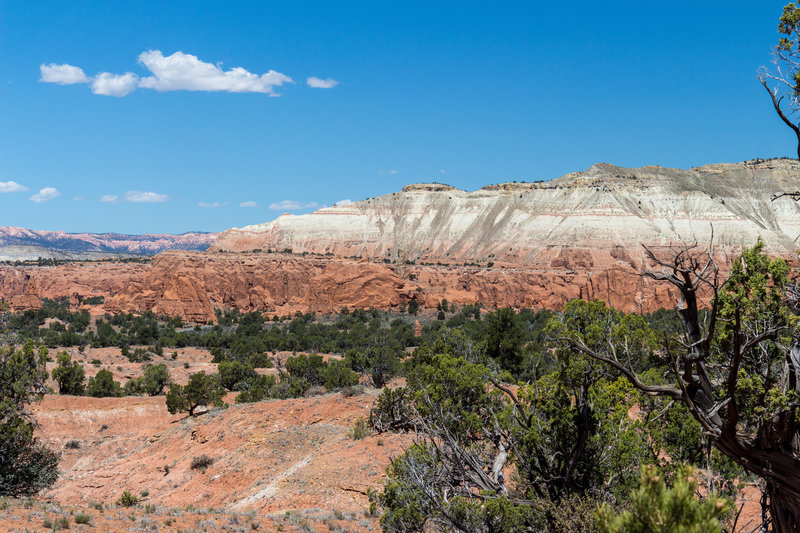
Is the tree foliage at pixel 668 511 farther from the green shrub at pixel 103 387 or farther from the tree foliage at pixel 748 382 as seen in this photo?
the green shrub at pixel 103 387

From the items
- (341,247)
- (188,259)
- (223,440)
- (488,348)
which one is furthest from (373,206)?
(223,440)

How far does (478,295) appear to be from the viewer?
83.9m

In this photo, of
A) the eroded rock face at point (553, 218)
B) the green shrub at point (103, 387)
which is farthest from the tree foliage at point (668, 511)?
the eroded rock face at point (553, 218)

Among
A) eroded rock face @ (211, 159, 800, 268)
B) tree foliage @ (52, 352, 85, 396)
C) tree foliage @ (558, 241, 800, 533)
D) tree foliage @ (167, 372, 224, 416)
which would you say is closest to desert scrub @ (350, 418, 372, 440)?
tree foliage @ (167, 372, 224, 416)

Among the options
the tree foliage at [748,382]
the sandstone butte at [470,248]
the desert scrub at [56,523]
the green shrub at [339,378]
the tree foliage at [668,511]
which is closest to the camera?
the tree foliage at [668,511]

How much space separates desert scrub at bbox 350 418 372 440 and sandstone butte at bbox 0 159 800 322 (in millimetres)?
56801

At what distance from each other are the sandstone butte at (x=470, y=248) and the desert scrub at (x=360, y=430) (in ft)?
186

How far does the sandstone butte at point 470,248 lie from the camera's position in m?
80.4

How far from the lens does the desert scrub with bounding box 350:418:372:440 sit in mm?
21327

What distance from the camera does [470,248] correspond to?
380ft

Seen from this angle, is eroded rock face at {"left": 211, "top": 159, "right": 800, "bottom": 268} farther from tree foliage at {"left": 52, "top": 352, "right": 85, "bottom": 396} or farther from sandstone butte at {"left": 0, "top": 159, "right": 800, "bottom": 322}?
tree foliage at {"left": 52, "top": 352, "right": 85, "bottom": 396}

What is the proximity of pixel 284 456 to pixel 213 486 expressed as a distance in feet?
8.58

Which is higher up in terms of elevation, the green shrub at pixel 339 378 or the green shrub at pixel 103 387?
the green shrub at pixel 339 378

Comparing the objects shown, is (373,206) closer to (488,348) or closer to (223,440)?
(488,348)
